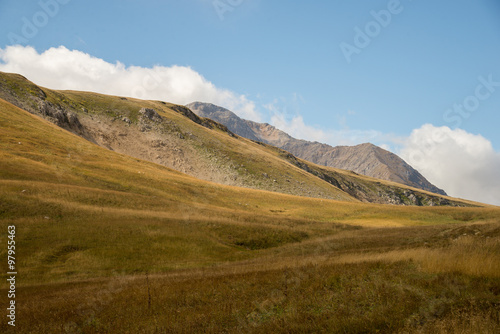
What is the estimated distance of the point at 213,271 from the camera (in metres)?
17.2

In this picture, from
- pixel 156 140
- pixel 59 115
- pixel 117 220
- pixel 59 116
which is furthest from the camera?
pixel 156 140

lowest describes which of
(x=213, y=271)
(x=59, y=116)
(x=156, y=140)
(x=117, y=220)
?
(x=117, y=220)

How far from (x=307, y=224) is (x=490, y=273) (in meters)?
35.5

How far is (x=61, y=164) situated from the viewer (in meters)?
54.7

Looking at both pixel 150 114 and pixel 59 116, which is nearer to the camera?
pixel 59 116

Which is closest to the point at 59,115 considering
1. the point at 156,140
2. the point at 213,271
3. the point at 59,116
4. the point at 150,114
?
the point at 59,116

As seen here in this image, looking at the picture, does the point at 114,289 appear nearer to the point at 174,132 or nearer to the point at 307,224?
the point at 307,224

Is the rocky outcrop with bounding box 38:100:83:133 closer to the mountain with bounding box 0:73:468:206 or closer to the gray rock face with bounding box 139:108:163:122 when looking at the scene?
the mountain with bounding box 0:73:468:206

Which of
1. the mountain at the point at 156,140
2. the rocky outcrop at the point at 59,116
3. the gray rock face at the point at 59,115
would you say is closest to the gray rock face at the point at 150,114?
the mountain at the point at 156,140

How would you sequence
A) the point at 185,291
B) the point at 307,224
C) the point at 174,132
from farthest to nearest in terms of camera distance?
the point at 174,132
the point at 307,224
the point at 185,291

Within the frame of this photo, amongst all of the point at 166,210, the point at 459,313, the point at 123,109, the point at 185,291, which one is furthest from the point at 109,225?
the point at 123,109

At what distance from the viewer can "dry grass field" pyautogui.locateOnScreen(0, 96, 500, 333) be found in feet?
25.8

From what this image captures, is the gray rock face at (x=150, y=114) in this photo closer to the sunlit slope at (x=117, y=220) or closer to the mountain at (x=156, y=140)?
the mountain at (x=156, y=140)

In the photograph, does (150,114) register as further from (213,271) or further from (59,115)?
(213,271)
